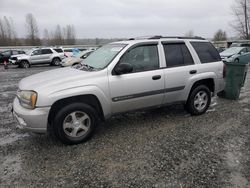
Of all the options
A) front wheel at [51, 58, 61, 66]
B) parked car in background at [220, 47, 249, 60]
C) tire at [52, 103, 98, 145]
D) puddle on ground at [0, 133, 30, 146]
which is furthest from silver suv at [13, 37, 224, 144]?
front wheel at [51, 58, 61, 66]

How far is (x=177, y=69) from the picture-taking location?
16.7 ft

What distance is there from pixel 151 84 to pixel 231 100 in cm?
365

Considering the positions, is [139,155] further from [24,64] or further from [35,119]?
[24,64]

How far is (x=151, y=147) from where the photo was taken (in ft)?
13.5

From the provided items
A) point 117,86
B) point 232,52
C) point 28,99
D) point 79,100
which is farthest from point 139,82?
point 232,52

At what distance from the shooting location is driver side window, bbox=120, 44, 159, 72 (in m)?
4.64

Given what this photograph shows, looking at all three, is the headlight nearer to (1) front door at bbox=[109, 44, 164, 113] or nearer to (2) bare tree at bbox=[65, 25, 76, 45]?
(1) front door at bbox=[109, 44, 164, 113]

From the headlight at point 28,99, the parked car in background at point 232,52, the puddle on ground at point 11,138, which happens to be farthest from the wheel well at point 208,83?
the parked car in background at point 232,52

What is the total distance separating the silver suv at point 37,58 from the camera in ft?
67.6

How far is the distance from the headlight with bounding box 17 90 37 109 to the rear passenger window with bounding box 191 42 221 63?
12.0 feet

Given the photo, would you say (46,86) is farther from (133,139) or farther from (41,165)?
(133,139)

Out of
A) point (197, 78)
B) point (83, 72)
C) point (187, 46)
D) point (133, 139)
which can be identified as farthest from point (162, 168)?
point (187, 46)

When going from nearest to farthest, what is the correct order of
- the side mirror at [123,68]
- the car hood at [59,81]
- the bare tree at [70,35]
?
1. the car hood at [59,81]
2. the side mirror at [123,68]
3. the bare tree at [70,35]

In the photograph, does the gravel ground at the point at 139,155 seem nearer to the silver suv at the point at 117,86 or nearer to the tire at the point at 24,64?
the silver suv at the point at 117,86
